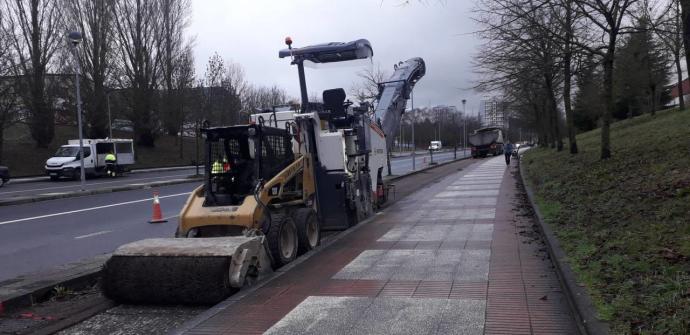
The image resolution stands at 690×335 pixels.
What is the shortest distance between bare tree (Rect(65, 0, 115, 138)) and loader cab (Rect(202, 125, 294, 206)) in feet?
127

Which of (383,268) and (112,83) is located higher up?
(112,83)

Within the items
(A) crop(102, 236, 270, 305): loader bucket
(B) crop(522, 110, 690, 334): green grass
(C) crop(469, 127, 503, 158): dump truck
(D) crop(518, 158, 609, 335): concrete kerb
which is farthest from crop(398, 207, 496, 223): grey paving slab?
(C) crop(469, 127, 503, 158): dump truck

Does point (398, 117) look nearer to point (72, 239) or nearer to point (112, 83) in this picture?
point (72, 239)

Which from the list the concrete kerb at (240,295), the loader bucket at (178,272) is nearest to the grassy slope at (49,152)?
the concrete kerb at (240,295)

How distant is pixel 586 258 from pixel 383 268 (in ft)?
8.40

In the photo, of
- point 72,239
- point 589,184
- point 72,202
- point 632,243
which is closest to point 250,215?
point 632,243

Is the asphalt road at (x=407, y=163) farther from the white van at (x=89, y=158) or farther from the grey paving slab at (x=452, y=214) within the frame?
the grey paving slab at (x=452, y=214)

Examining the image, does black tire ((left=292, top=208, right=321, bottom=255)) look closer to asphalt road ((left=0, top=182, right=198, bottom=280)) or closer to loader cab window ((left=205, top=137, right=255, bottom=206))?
loader cab window ((left=205, top=137, right=255, bottom=206))

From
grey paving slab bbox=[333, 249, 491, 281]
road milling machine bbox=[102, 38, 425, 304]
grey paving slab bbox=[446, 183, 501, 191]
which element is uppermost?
road milling machine bbox=[102, 38, 425, 304]

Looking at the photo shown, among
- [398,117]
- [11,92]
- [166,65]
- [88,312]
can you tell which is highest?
[166,65]

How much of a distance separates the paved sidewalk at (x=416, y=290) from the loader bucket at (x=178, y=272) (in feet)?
1.24

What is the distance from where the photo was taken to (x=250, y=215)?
307 inches

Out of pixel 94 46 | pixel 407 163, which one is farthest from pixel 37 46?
pixel 407 163

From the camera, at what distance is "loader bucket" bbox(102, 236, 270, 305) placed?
21.2 ft
